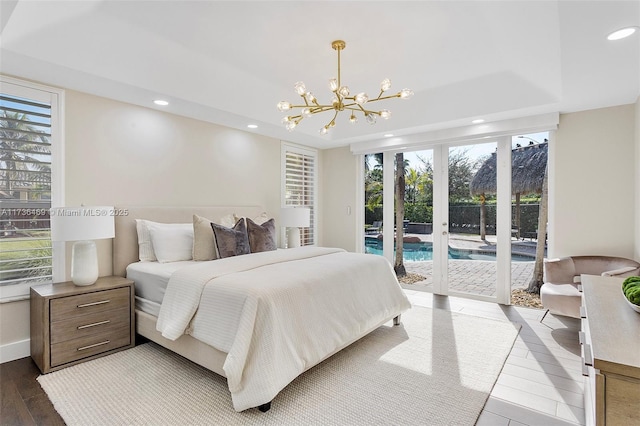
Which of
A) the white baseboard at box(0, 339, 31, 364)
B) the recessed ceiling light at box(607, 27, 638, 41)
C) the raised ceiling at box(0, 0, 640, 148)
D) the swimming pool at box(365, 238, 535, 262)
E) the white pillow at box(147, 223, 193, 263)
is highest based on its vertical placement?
the raised ceiling at box(0, 0, 640, 148)

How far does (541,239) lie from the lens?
4.14 m

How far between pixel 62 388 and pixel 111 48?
2580 millimetres

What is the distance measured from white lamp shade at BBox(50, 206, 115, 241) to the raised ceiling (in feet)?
3.67

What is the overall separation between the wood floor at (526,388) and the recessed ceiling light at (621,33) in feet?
7.55

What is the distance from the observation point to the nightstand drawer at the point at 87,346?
97.9 inches

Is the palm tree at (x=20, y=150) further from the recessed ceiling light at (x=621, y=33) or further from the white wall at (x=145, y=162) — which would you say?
the recessed ceiling light at (x=621, y=33)

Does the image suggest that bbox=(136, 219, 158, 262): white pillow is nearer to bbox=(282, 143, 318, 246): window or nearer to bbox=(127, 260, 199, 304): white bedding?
bbox=(127, 260, 199, 304): white bedding

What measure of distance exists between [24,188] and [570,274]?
5.27 meters

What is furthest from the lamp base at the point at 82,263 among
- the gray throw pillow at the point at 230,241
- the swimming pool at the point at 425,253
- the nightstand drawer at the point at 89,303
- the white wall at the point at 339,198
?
the swimming pool at the point at 425,253

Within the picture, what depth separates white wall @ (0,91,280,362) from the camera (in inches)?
119

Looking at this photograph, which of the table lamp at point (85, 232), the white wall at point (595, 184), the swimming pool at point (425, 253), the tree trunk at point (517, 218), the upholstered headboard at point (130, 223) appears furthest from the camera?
the swimming pool at point (425, 253)

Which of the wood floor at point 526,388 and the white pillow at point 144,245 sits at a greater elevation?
the white pillow at point 144,245

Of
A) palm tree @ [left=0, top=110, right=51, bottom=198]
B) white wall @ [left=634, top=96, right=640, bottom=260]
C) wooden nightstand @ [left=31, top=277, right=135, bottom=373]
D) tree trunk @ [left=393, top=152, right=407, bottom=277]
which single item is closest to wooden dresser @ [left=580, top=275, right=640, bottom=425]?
white wall @ [left=634, top=96, right=640, bottom=260]

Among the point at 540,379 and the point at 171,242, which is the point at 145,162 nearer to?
the point at 171,242
